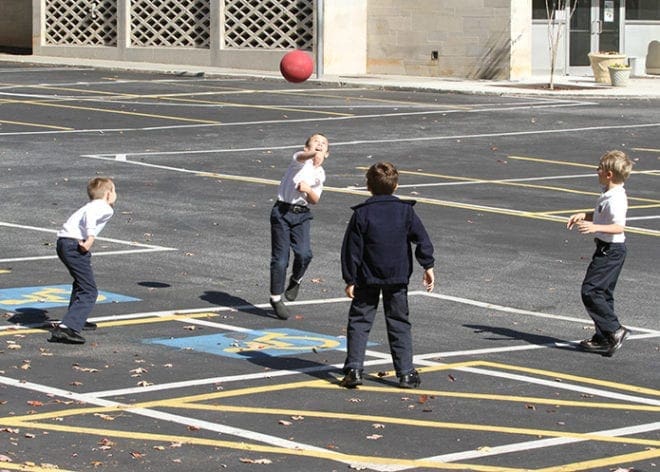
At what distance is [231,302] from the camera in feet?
47.7

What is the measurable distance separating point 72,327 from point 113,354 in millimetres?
576

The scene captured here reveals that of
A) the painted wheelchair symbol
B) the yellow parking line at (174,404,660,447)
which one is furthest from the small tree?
the yellow parking line at (174,404,660,447)

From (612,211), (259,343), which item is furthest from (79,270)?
(612,211)

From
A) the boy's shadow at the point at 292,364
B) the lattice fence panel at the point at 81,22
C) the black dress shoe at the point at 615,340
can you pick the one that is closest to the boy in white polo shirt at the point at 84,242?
the boy's shadow at the point at 292,364

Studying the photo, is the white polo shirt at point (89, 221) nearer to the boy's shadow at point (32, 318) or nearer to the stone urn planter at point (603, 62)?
the boy's shadow at point (32, 318)

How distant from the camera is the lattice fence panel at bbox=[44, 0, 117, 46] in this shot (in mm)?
48844

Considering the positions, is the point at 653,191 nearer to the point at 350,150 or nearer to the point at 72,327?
the point at 350,150

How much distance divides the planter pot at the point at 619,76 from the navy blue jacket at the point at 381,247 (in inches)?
1198

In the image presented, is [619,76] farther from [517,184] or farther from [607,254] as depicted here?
[607,254]

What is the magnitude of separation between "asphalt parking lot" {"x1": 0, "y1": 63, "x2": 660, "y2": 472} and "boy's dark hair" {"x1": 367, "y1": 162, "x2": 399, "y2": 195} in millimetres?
1366

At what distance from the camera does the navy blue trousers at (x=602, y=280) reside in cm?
1289

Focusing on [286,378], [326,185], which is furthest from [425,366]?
[326,185]

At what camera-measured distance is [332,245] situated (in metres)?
17.5

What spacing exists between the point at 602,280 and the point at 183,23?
117 ft
